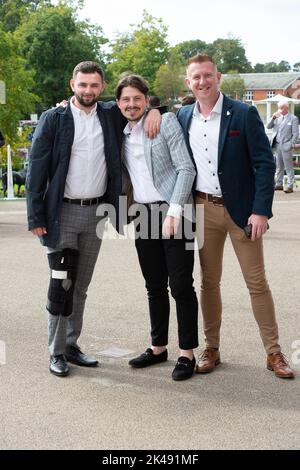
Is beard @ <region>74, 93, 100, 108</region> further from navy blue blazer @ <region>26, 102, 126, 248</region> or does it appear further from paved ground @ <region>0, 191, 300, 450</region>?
paved ground @ <region>0, 191, 300, 450</region>

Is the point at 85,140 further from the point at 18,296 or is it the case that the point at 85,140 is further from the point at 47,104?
the point at 47,104

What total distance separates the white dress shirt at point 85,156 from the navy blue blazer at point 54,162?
50mm

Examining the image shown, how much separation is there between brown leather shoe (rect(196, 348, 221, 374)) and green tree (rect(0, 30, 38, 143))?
17.4 metres

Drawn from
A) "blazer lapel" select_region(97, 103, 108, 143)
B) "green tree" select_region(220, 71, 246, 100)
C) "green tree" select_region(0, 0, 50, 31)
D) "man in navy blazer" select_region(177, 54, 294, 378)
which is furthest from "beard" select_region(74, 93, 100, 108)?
"green tree" select_region(220, 71, 246, 100)

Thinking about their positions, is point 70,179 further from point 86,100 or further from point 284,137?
point 284,137

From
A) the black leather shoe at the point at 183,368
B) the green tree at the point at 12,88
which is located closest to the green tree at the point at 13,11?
the green tree at the point at 12,88

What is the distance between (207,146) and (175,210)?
48 centimetres

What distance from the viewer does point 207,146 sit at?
4.74 m

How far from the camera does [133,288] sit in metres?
7.47

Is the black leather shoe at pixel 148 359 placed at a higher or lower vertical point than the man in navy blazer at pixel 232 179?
lower

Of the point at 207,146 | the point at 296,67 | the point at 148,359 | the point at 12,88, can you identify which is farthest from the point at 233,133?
the point at 296,67

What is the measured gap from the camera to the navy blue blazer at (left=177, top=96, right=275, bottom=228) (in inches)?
182

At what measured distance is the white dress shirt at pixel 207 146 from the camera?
4723 mm

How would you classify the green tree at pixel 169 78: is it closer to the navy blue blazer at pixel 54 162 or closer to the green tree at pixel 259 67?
the navy blue blazer at pixel 54 162
